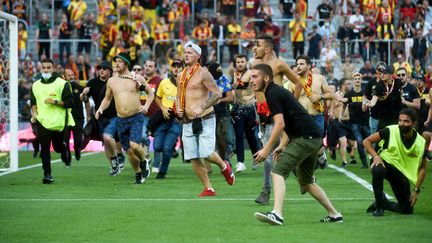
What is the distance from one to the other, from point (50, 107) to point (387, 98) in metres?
5.65

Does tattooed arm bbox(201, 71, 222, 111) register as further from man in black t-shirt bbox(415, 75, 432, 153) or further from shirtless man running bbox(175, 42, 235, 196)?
man in black t-shirt bbox(415, 75, 432, 153)

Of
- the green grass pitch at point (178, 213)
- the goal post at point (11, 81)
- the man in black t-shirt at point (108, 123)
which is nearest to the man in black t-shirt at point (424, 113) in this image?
the green grass pitch at point (178, 213)

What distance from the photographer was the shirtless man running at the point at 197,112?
1519 centimetres

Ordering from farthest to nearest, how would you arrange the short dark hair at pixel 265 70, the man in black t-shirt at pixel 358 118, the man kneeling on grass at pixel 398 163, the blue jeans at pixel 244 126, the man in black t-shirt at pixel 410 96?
the man in black t-shirt at pixel 358 118
the blue jeans at pixel 244 126
the man in black t-shirt at pixel 410 96
the man kneeling on grass at pixel 398 163
the short dark hair at pixel 265 70

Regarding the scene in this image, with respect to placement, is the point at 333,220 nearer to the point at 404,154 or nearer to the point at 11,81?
the point at 404,154

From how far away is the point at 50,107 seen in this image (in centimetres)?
1778

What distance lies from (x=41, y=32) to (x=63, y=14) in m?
1.36

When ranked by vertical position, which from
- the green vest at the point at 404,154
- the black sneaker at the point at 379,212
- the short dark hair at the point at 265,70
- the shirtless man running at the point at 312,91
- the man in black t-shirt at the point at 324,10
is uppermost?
the man in black t-shirt at the point at 324,10

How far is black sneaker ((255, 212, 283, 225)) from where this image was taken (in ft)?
37.7

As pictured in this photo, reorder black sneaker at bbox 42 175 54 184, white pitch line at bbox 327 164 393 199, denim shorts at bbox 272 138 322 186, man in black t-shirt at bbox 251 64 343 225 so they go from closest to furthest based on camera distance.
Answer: man in black t-shirt at bbox 251 64 343 225
denim shorts at bbox 272 138 322 186
white pitch line at bbox 327 164 393 199
black sneaker at bbox 42 175 54 184

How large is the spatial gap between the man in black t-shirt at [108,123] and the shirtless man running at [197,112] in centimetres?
395

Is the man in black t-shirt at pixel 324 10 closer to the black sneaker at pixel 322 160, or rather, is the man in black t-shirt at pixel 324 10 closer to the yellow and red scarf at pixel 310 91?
the black sneaker at pixel 322 160

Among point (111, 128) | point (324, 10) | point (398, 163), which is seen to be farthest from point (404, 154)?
point (324, 10)

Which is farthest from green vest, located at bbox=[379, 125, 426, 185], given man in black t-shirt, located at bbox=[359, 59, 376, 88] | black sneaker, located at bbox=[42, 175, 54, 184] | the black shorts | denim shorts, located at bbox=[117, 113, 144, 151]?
man in black t-shirt, located at bbox=[359, 59, 376, 88]
